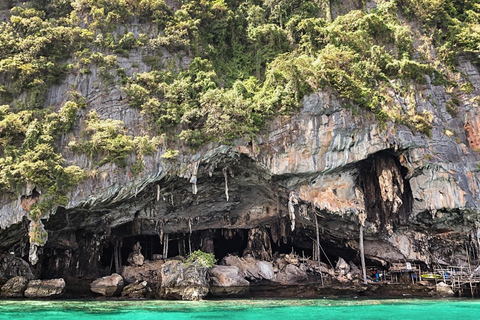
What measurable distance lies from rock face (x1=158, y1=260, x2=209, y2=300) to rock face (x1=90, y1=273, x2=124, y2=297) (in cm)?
267

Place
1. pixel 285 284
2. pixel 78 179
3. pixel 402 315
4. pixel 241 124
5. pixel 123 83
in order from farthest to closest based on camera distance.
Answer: pixel 285 284 → pixel 123 83 → pixel 241 124 → pixel 78 179 → pixel 402 315

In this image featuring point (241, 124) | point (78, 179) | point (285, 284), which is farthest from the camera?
point (285, 284)

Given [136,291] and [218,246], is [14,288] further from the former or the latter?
[218,246]

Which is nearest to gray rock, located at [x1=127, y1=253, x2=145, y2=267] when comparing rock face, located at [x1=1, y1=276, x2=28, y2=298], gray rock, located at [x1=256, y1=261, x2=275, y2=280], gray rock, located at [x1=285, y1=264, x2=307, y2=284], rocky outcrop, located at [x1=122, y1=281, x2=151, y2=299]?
rocky outcrop, located at [x1=122, y1=281, x2=151, y2=299]

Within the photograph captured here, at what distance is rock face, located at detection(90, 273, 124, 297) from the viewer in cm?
1983

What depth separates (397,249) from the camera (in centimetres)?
2200

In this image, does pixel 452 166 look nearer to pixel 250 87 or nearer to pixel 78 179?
pixel 250 87

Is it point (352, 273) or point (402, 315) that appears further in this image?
point (352, 273)

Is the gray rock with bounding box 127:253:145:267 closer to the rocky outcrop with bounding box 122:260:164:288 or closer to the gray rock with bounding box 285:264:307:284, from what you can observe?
the rocky outcrop with bounding box 122:260:164:288

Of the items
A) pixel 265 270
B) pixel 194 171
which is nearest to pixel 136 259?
pixel 265 270

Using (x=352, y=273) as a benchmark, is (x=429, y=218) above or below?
above

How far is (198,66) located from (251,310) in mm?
13519

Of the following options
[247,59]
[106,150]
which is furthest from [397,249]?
[106,150]

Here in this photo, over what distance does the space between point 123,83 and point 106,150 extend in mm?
4418
